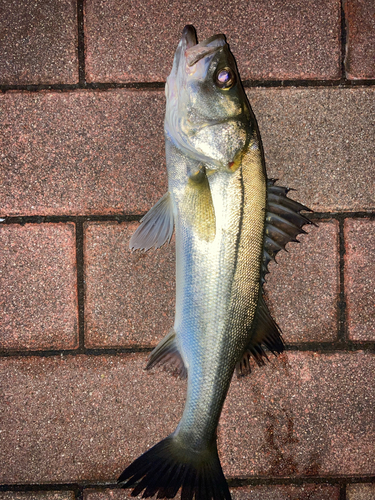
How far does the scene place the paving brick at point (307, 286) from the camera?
2676 millimetres

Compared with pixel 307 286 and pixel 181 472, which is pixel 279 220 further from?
pixel 181 472

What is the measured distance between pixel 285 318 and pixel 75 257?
4.96 ft

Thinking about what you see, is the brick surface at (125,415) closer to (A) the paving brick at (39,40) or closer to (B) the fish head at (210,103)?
(B) the fish head at (210,103)

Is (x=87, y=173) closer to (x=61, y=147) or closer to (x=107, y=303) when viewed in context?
(x=61, y=147)

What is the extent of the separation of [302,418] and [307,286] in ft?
3.04

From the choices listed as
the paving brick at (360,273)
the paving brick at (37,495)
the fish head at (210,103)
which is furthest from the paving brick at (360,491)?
the fish head at (210,103)

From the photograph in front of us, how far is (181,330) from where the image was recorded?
7.14 ft

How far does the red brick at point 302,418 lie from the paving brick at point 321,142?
113 cm

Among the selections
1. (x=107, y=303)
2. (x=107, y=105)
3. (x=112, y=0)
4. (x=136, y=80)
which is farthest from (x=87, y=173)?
(x=112, y=0)

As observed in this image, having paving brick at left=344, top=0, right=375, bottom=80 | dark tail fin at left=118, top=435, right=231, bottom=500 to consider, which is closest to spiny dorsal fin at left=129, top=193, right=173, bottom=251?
dark tail fin at left=118, top=435, right=231, bottom=500

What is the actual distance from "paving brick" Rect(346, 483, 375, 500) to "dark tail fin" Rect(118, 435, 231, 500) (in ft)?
3.73

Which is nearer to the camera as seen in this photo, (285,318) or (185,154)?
(185,154)

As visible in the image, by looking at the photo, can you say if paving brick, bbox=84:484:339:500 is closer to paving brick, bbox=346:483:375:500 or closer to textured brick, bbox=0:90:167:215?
paving brick, bbox=346:483:375:500

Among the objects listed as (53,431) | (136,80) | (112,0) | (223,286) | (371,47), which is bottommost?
(53,431)
